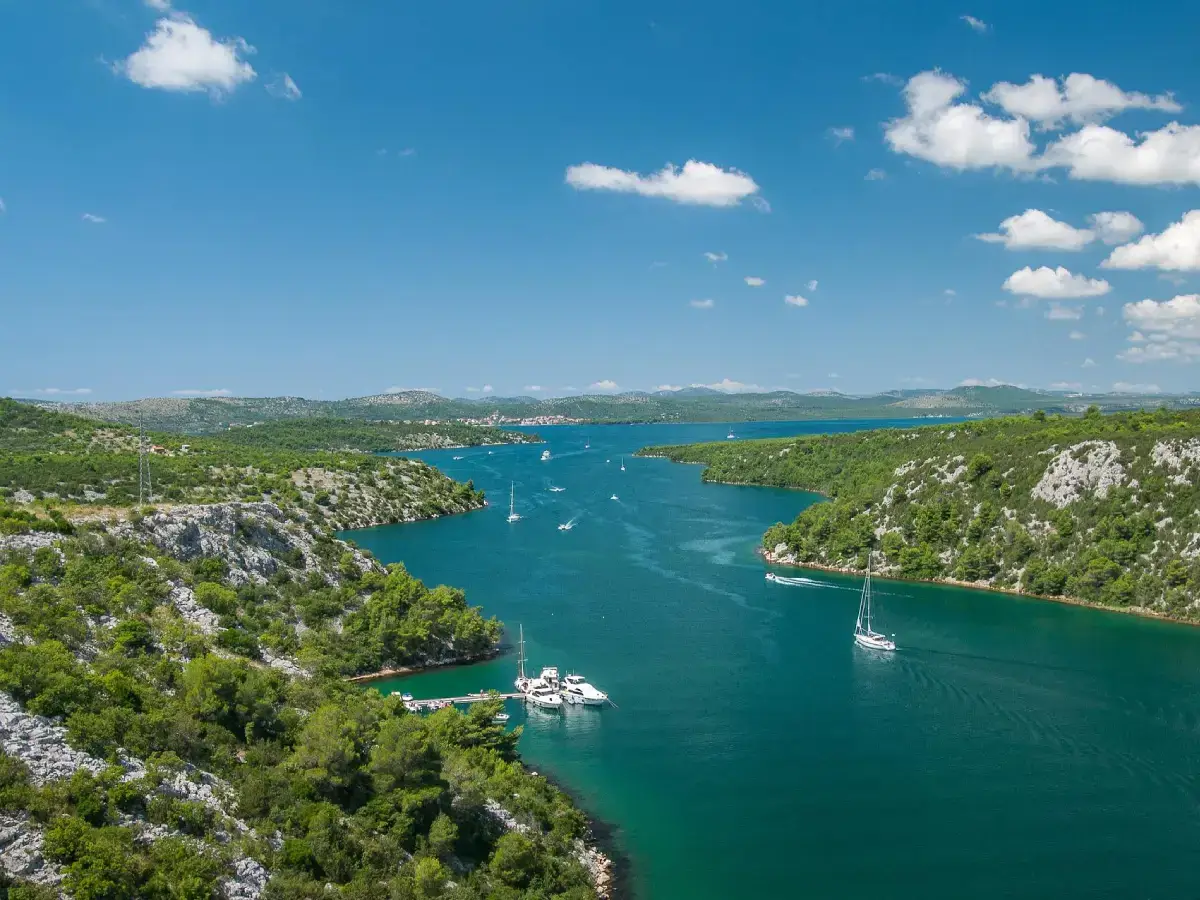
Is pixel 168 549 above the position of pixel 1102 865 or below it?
above

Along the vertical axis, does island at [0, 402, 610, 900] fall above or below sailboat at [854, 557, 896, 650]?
A: above

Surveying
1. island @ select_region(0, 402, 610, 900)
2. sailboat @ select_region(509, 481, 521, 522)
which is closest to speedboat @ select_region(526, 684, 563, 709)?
island @ select_region(0, 402, 610, 900)

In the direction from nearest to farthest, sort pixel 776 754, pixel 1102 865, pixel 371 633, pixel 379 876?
pixel 379 876, pixel 1102 865, pixel 776 754, pixel 371 633

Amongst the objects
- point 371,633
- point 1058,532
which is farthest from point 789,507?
point 371,633

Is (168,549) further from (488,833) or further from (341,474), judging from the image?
(341,474)

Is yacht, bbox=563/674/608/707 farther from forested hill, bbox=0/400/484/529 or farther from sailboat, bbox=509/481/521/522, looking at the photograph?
sailboat, bbox=509/481/521/522

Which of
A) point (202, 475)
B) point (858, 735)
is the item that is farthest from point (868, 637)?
point (202, 475)
